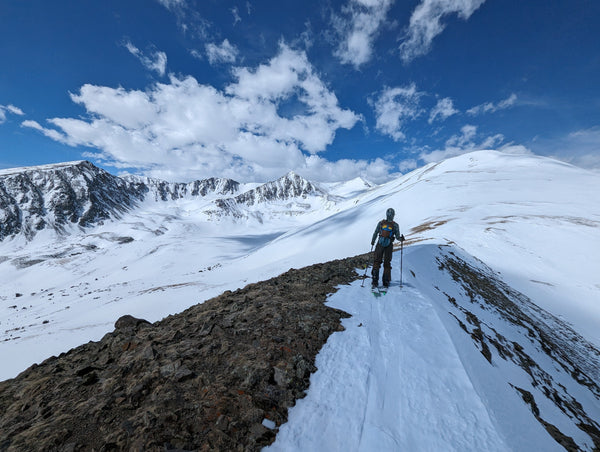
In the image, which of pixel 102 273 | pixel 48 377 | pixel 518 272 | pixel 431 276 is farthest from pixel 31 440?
pixel 102 273

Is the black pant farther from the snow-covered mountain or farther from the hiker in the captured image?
the snow-covered mountain

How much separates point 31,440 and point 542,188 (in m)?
80.5

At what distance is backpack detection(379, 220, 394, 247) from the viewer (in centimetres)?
1027

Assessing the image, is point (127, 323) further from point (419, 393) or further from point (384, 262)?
point (384, 262)

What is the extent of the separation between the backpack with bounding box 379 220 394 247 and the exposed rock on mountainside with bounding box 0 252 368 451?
13.9 feet

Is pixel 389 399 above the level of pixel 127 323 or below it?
below

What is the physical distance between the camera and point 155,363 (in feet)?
16.3

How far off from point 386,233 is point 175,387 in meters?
8.86

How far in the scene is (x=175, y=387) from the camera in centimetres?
425

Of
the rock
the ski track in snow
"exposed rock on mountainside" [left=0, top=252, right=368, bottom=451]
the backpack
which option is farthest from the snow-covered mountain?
the rock

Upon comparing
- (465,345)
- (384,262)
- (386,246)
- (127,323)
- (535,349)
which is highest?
(386,246)

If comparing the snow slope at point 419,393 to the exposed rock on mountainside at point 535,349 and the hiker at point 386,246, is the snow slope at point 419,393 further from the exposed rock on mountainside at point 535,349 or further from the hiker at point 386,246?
the hiker at point 386,246

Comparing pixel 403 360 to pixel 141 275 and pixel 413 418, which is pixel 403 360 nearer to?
pixel 413 418

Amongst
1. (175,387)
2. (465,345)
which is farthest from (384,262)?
(175,387)
